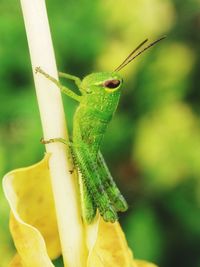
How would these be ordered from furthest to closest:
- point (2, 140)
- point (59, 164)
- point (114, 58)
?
point (114, 58) → point (2, 140) → point (59, 164)

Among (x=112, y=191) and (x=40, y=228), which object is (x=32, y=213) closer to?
(x=40, y=228)

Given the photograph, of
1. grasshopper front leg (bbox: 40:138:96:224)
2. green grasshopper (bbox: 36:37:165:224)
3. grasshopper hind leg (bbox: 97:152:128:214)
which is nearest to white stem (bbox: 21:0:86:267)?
grasshopper front leg (bbox: 40:138:96:224)

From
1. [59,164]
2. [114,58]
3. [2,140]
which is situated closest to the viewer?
[59,164]

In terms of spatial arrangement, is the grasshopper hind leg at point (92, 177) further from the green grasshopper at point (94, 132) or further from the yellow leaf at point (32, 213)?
the yellow leaf at point (32, 213)

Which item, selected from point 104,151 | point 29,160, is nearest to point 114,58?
point 104,151

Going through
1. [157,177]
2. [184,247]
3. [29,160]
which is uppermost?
[29,160]

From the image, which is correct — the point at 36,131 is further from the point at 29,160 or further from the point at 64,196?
the point at 64,196

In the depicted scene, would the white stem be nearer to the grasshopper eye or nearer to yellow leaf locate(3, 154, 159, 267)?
yellow leaf locate(3, 154, 159, 267)

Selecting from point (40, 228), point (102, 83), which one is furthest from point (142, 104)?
point (40, 228)
